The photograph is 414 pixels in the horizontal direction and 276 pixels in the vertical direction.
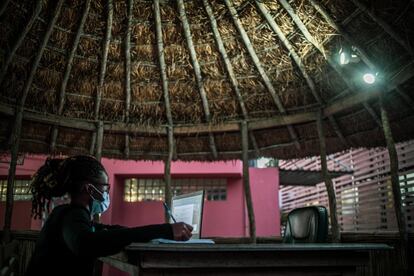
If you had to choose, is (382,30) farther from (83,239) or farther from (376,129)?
(83,239)

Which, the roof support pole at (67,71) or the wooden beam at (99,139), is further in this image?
the wooden beam at (99,139)

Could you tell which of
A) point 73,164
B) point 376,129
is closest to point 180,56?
point 376,129

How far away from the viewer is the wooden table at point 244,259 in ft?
6.51

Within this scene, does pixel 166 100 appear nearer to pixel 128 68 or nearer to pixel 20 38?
pixel 128 68

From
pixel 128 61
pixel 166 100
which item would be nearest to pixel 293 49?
pixel 166 100

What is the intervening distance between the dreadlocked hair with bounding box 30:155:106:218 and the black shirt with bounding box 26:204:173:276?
0.35ft

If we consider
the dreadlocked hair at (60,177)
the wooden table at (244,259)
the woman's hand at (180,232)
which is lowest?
the wooden table at (244,259)

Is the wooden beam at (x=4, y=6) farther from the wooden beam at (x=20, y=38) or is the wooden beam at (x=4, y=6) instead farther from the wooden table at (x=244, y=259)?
the wooden table at (x=244, y=259)

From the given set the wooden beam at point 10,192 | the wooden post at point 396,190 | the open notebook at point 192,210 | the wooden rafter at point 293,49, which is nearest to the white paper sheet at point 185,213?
the open notebook at point 192,210

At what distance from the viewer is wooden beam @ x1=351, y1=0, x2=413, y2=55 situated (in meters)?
4.08

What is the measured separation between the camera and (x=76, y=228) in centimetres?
166

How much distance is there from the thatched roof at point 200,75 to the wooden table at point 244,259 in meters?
2.80

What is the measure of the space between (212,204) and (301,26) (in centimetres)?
733

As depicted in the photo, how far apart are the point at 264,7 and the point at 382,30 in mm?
1283
